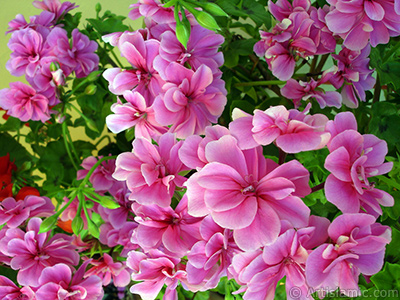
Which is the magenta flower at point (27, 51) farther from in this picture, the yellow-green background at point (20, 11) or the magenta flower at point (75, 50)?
the yellow-green background at point (20, 11)

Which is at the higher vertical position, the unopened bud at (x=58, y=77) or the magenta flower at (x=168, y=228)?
the unopened bud at (x=58, y=77)

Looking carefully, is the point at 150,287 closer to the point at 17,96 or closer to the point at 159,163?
the point at 159,163

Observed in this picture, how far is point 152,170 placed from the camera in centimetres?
29

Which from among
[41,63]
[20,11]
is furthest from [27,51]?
[20,11]

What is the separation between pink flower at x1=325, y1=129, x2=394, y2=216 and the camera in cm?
24

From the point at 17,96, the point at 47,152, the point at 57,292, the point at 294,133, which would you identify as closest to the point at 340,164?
the point at 294,133

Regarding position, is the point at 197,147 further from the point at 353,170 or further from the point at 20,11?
the point at 20,11

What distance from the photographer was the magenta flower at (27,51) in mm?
461

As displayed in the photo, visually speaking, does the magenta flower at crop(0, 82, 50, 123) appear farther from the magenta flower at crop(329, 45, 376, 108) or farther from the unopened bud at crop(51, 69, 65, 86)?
the magenta flower at crop(329, 45, 376, 108)

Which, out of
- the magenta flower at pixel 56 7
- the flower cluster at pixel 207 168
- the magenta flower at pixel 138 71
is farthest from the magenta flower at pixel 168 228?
the magenta flower at pixel 56 7

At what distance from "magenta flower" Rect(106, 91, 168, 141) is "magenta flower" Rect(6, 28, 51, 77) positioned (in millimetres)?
185

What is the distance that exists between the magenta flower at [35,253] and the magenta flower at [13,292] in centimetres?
1

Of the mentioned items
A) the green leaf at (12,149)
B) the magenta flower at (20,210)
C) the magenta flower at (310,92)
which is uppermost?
the magenta flower at (310,92)

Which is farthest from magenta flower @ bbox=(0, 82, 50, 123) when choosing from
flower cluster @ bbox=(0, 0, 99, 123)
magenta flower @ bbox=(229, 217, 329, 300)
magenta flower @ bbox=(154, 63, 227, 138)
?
magenta flower @ bbox=(229, 217, 329, 300)
